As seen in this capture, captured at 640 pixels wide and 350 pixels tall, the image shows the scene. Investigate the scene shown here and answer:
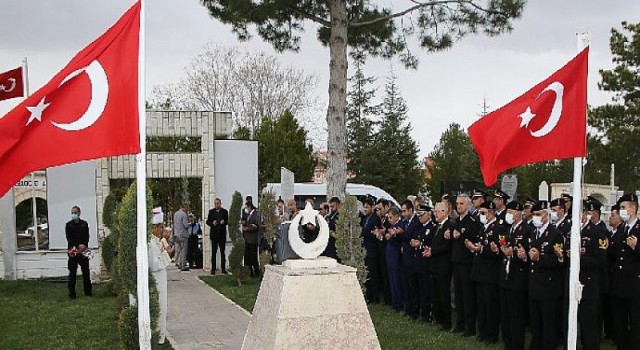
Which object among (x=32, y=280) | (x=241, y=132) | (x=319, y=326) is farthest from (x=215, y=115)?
(x=241, y=132)

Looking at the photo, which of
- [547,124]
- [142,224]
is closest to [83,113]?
[142,224]

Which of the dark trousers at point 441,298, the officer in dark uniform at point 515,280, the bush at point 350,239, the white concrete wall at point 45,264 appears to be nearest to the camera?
the officer in dark uniform at point 515,280

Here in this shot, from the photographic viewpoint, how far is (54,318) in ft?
35.8

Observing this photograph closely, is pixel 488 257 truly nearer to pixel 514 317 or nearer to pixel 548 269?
pixel 514 317

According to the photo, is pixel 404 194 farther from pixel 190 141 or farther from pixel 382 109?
pixel 190 141

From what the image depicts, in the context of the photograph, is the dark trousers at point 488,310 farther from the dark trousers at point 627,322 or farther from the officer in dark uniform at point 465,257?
the dark trousers at point 627,322

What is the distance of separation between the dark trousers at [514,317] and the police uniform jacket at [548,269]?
19.5 inches

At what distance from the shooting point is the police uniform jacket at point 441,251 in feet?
30.2

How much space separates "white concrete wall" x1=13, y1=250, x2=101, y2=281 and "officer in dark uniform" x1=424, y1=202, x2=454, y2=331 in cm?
939

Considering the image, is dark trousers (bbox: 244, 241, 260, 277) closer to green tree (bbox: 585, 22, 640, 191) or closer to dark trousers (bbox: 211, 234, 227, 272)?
dark trousers (bbox: 211, 234, 227, 272)

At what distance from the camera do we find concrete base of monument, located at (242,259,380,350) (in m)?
4.93

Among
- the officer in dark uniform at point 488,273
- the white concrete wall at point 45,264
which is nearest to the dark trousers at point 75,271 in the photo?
the white concrete wall at point 45,264

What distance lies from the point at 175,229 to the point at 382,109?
71.0 feet

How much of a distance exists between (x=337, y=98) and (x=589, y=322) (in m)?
8.97
